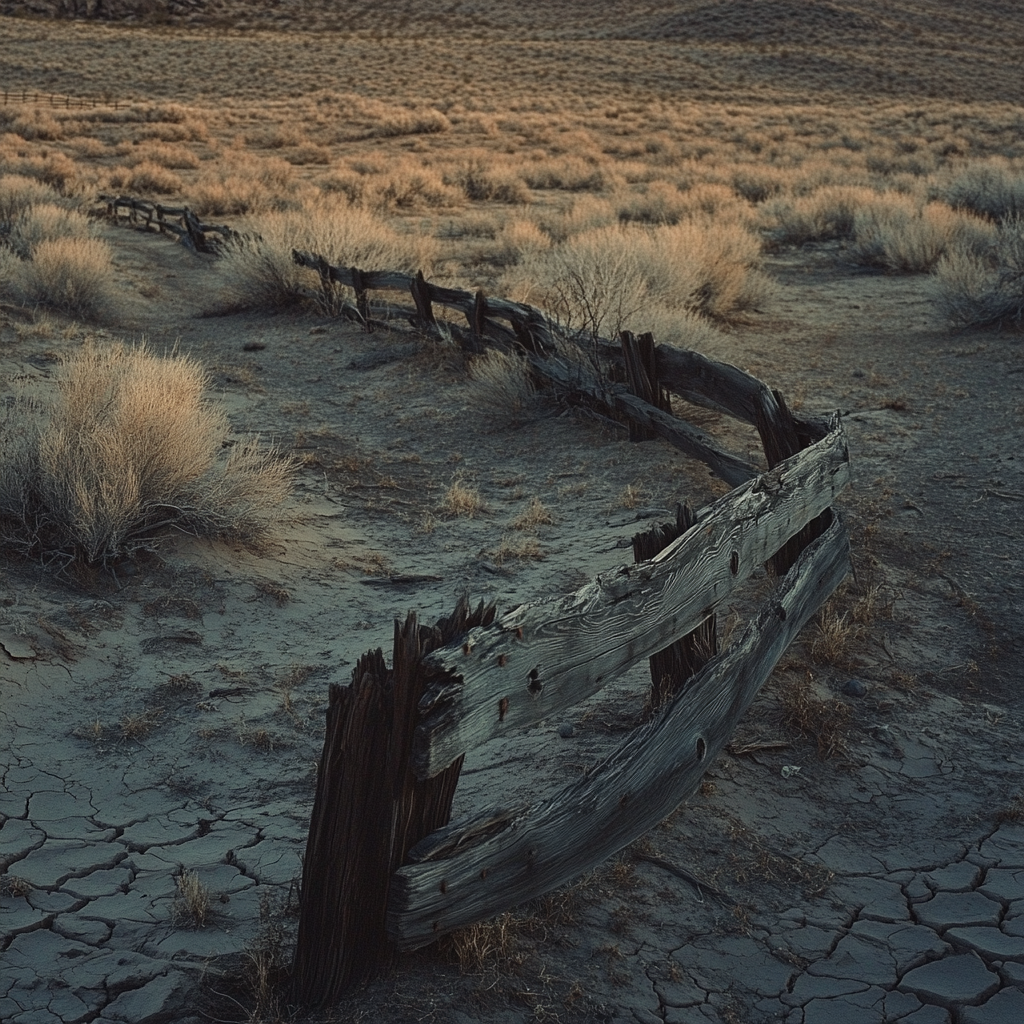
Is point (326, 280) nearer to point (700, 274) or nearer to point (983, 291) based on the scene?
point (700, 274)

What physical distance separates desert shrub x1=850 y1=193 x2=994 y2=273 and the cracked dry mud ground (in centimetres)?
576

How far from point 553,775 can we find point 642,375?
377 centimetres

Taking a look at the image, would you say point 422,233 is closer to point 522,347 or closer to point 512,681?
point 522,347

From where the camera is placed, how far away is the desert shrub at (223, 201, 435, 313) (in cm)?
1088

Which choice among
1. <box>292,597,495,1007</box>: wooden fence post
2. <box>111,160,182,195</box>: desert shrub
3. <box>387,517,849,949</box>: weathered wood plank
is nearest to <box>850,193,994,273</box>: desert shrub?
<box>387,517,849,949</box>: weathered wood plank

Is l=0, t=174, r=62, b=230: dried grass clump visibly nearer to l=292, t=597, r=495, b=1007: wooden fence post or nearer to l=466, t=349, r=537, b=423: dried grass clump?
l=466, t=349, r=537, b=423: dried grass clump

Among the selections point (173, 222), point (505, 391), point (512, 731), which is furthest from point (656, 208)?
point (512, 731)

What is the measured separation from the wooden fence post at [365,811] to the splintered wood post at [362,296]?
317 inches

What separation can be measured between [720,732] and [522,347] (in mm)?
5018

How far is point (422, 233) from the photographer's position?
15070 mm

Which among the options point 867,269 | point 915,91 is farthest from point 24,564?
point 915,91

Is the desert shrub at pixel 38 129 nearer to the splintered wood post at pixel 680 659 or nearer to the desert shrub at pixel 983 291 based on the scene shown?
the desert shrub at pixel 983 291

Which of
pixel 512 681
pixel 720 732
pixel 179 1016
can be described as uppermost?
pixel 512 681

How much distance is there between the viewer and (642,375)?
22.0 ft
